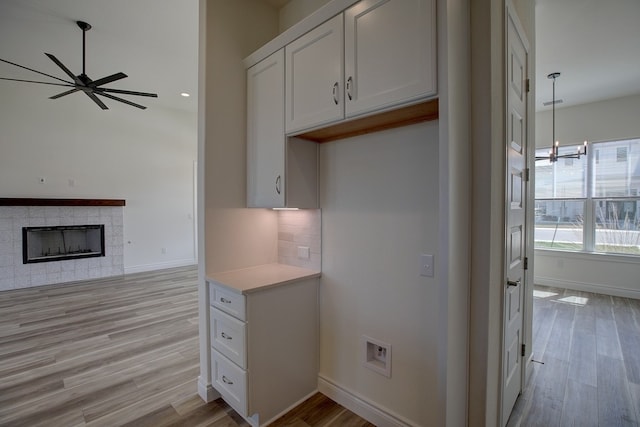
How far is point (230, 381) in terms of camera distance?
194 cm

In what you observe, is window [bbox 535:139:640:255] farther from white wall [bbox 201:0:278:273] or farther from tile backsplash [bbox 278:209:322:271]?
white wall [bbox 201:0:278:273]

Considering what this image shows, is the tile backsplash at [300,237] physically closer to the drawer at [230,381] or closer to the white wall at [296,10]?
the drawer at [230,381]

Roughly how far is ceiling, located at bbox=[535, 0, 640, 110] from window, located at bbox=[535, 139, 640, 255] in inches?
39.8

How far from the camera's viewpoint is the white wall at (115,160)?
16.0ft

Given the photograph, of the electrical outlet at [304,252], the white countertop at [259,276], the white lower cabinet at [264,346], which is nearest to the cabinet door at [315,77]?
the electrical outlet at [304,252]

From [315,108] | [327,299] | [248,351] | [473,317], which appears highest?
[315,108]

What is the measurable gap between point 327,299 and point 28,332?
3435mm

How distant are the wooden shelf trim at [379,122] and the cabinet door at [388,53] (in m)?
0.08

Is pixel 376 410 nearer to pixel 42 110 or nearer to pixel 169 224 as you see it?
pixel 169 224

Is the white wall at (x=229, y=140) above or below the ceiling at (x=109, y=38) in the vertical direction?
below

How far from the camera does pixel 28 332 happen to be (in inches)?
126

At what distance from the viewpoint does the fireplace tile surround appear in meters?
4.79

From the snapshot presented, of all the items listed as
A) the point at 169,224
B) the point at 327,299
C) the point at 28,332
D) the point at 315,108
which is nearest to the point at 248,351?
the point at 327,299

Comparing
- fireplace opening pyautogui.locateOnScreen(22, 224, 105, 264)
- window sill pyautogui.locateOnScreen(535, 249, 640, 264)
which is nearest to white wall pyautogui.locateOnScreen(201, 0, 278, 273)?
fireplace opening pyautogui.locateOnScreen(22, 224, 105, 264)
